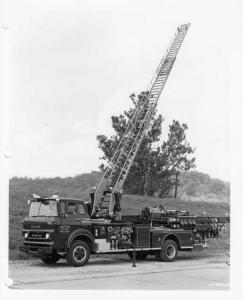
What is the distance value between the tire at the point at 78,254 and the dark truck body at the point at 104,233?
30 mm

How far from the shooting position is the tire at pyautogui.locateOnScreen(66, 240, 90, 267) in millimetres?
17031

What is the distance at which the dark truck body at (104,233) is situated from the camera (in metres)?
17.1

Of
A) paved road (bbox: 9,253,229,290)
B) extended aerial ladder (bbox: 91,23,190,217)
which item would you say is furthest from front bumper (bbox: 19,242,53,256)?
extended aerial ladder (bbox: 91,23,190,217)

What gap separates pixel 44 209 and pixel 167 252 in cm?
498

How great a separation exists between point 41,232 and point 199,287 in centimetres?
567

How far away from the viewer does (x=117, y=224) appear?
61.8ft

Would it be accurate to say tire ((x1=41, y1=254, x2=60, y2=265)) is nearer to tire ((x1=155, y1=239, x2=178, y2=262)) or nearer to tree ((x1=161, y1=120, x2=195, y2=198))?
tire ((x1=155, y1=239, x2=178, y2=262))

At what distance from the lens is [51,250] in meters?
16.8

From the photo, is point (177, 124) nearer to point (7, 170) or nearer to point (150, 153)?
point (150, 153)

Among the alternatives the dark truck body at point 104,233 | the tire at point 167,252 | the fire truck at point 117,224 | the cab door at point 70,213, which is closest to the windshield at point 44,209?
the fire truck at point 117,224

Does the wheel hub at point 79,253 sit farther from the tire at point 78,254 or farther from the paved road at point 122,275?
the paved road at point 122,275

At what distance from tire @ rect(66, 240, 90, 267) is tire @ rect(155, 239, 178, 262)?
3266mm
